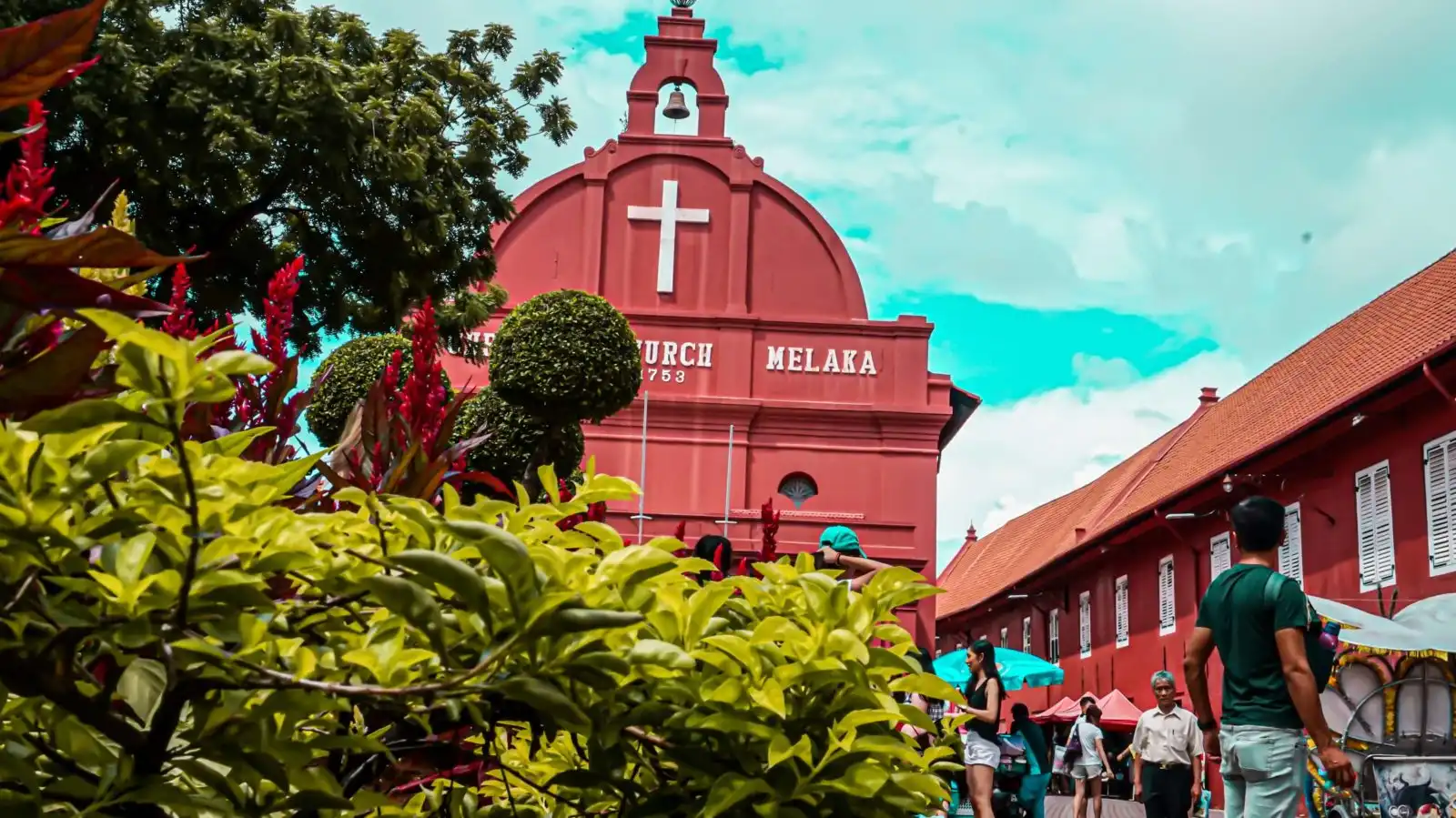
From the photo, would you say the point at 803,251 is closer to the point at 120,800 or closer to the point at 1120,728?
the point at 1120,728

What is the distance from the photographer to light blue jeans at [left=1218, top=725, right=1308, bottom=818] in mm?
4715

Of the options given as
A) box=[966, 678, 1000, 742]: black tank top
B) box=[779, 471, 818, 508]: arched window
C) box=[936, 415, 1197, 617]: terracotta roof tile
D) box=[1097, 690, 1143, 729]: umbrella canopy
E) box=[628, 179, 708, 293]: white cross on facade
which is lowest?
box=[966, 678, 1000, 742]: black tank top

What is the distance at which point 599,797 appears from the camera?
1.79 meters

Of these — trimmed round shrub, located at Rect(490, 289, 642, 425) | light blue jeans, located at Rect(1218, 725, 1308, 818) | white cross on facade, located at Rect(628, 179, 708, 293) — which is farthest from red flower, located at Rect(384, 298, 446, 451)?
white cross on facade, located at Rect(628, 179, 708, 293)

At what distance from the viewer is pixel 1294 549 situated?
20.2 m

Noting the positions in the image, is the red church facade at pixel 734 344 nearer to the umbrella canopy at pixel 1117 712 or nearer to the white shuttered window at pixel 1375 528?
the umbrella canopy at pixel 1117 712

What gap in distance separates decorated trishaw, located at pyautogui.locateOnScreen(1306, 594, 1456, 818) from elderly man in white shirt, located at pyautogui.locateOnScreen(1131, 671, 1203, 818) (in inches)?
31.0

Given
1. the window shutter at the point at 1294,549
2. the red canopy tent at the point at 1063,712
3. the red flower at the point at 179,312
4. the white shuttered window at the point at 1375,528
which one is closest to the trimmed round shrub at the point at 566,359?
the white shuttered window at the point at 1375,528

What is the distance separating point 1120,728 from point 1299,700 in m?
23.3

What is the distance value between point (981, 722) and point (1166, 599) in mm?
17331

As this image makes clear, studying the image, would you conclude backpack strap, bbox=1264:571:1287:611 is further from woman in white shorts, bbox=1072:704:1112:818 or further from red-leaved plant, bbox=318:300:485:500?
woman in white shorts, bbox=1072:704:1112:818

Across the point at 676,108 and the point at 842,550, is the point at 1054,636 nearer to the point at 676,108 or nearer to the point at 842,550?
the point at 676,108

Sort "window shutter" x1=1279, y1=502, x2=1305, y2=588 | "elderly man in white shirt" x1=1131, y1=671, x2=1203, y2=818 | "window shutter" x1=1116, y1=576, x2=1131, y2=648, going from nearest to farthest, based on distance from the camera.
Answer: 1. "elderly man in white shirt" x1=1131, y1=671, x2=1203, y2=818
2. "window shutter" x1=1279, y1=502, x2=1305, y2=588
3. "window shutter" x1=1116, y1=576, x2=1131, y2=648

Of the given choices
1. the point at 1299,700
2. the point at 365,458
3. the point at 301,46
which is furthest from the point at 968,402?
the point at 365,458
